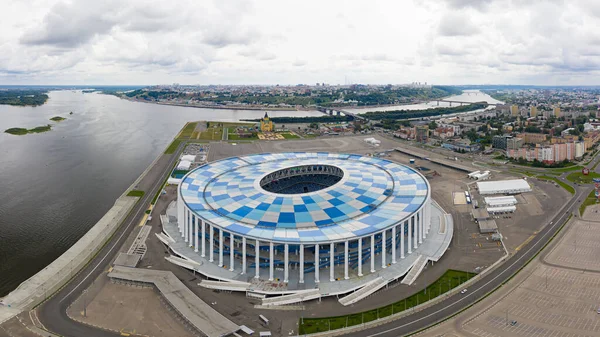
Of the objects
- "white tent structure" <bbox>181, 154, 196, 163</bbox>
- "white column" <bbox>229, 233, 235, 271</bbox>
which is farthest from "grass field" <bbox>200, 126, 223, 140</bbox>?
"white column" <bbox>229, 233, 235, 271</bbox>

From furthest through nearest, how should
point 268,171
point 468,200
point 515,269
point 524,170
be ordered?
point 524,170 → point 468,200 → point 268,171 → point 515,269

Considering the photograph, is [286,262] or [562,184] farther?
[562,184]

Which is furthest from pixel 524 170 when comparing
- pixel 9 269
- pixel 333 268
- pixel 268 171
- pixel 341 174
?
pixel 9 269

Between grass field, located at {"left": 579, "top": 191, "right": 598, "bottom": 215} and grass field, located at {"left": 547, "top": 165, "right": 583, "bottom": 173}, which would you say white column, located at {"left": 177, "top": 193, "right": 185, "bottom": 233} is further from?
grass field, located at {"left": 547, "top": 165, "right": 583, "bottom": 173}

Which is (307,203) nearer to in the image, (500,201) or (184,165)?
(500,201)

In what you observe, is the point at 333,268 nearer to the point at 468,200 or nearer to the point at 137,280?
the point at 137,280

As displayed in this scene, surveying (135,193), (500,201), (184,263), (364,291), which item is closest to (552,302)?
(364,291)

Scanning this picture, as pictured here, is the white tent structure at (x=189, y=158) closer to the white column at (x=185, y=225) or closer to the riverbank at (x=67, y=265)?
the riverbank at (x=67, y=265)
